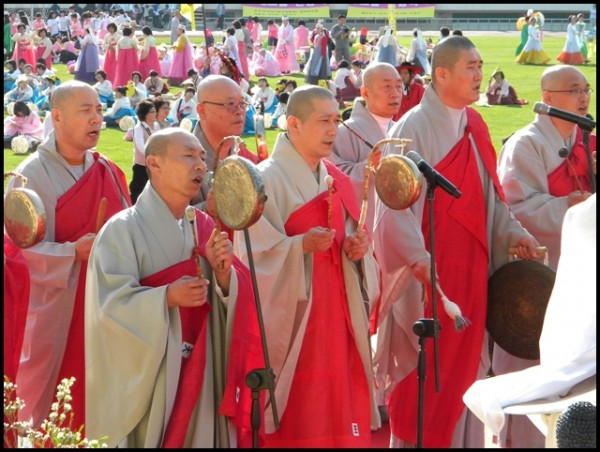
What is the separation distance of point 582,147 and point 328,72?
60.3 feet

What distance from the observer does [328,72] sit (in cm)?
2406

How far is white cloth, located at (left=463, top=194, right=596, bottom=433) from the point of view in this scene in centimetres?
263

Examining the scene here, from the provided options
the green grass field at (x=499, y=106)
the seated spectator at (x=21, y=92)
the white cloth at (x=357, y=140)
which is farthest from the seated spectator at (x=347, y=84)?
the white cloth at (x=357, y=140)

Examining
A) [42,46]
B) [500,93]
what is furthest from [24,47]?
[500,93]

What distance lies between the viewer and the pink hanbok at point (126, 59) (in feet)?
76.9

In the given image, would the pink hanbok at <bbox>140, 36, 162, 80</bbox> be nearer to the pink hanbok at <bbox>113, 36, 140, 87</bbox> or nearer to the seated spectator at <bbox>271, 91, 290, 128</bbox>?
the pink hanbok at <bbox>113, 36, 140, 87</bbox>

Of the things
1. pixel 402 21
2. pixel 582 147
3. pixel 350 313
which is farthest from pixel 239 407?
pixel 402 21

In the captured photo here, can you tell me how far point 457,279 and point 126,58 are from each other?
62.7 feet

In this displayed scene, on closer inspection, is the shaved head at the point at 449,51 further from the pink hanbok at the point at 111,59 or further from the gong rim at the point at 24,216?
the pink hanbok at the point at 111,59

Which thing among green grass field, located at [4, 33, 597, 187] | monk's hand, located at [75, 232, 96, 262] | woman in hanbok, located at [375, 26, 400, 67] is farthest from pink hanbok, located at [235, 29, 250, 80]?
monk's hand, located at [75, 232, 96, 262]

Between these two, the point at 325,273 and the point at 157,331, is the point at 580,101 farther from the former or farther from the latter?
the point at 157,331

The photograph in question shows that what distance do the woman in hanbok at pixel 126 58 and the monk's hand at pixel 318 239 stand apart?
19.2m

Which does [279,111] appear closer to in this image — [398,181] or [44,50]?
[44,50]

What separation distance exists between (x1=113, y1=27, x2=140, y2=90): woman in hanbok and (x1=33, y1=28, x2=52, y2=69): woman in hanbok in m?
4.74
